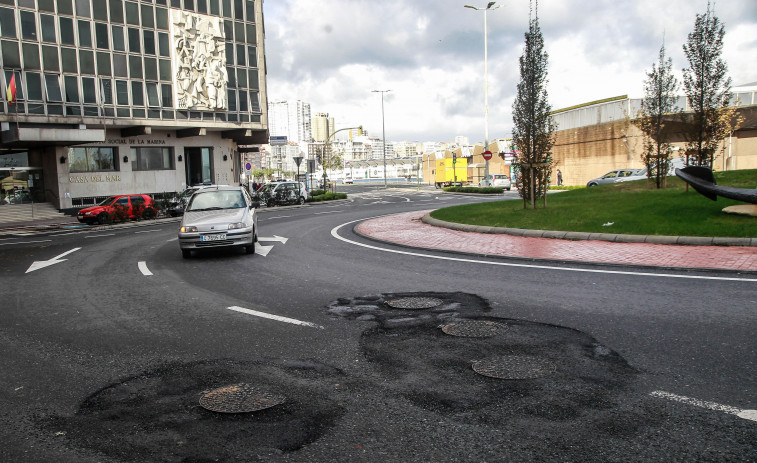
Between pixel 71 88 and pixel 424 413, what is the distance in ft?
124

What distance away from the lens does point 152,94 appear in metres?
38.1

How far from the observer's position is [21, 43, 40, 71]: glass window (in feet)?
106

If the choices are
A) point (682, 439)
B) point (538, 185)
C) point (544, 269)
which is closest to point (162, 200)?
point (538, 185)

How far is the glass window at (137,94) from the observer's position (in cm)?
3722

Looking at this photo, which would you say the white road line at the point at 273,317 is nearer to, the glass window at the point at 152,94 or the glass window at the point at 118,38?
the glass window at the point at 152,94

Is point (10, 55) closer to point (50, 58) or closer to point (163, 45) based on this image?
point (50, 58)

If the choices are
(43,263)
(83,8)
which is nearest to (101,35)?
(83,8)

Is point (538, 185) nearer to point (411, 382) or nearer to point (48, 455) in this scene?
point (411, 382)

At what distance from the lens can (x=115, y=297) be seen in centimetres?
823

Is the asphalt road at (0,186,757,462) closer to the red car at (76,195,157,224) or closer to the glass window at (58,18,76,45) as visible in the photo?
the red car at (76,195,157,224)

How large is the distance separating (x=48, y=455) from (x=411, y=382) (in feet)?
8.05

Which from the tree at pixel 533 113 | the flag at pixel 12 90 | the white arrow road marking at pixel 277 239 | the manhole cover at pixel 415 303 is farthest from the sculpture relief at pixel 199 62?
the manhole cover at pixel 415 303

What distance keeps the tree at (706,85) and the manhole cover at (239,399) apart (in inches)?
706

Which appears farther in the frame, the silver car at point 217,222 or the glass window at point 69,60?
the glass window at point 69,60
